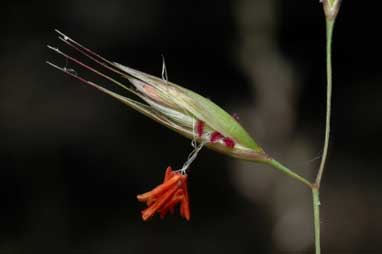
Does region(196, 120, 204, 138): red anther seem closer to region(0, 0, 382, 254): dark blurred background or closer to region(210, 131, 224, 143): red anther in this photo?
region(210, 131, 224, 143): red anther

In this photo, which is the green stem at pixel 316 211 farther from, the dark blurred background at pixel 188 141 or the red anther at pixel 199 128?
the dark blurred background at pixel 188 141

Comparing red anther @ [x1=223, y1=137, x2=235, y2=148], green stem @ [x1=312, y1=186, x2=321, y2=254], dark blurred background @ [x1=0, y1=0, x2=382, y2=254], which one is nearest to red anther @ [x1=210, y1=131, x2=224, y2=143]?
red anther @ [x1=223, y1=137, x2=235, y2=148]

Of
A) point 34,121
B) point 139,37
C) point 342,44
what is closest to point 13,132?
point 34,121

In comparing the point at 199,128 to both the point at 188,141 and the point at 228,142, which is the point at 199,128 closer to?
the point at 228,142

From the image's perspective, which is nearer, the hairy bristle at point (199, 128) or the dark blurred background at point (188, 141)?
A: the hairy bristle at point (199, 128)

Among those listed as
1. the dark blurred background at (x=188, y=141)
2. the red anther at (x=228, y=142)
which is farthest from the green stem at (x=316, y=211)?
the dark blurred background at (x=188, y=141)

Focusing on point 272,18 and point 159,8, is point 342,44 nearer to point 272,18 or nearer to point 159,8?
point 272,18
